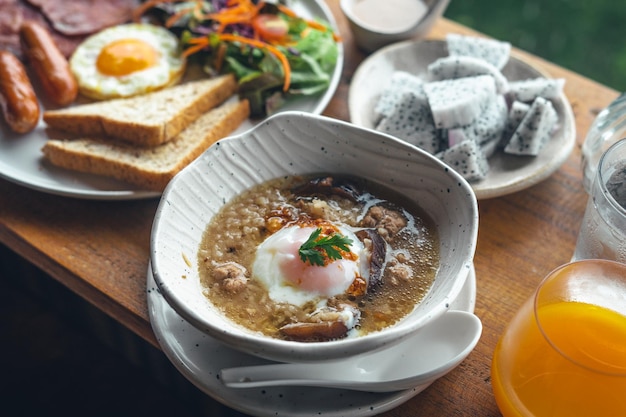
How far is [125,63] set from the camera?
2.69 m

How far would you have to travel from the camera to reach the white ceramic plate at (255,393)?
153 cm

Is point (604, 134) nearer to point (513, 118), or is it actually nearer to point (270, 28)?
point (513, 118)

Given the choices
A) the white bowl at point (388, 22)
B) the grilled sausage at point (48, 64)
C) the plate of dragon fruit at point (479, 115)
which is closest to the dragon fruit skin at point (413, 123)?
the plate of dragon fruit at point (479, 115)

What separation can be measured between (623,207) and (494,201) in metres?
0.53

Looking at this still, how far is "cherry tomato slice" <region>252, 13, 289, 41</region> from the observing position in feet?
9.17

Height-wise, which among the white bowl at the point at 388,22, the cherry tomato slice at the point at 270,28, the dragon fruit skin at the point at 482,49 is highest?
the dragon fruit skin at the point at 482,49

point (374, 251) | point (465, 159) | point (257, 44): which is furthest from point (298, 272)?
point (257, 44)

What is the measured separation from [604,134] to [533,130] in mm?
223

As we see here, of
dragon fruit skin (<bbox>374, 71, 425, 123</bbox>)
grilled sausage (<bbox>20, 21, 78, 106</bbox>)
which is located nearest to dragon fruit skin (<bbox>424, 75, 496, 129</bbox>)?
dragon fruit skin (<bbox>374, 71, 425, 123</bbox>)

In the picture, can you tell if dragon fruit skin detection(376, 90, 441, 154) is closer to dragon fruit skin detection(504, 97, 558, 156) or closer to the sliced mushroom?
dragon fruit skin detection(504, 97, 558, 156)

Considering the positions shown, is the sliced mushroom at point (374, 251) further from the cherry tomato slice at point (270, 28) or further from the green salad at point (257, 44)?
the cherry tomato slice at point (270, 28)

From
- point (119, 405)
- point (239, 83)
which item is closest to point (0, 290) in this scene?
point (119, 405)

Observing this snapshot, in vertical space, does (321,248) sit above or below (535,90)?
below

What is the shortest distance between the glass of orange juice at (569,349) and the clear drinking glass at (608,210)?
19cm
